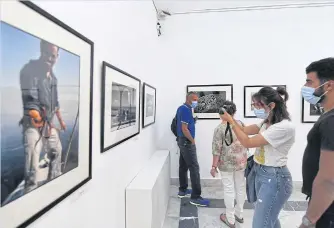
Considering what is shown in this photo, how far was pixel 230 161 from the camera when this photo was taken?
2.76 m

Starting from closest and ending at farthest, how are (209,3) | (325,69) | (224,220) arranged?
(325,69), (224,220), (209,3)

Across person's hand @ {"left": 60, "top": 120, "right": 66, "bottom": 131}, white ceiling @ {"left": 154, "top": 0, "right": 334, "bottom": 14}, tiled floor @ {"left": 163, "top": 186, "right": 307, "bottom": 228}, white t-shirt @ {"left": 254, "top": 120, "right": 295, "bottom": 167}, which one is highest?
white ceiling @ {"left": 154, "top": 0, "right": 334, "bottom": 14}

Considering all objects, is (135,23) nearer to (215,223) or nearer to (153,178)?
(153,178)

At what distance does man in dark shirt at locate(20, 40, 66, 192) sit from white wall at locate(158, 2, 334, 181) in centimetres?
346

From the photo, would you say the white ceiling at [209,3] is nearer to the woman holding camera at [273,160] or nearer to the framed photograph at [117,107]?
the framed photograph at [117,107]

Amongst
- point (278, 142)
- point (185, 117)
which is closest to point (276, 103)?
point (278, 142)

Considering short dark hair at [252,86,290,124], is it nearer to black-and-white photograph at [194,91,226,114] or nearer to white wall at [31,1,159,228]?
white wall at [31,1,159,228]

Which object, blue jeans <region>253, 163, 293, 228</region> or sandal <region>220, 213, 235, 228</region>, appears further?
sandal <region>220, 213, 235, 228</region>

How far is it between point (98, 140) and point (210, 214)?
2.41 meters

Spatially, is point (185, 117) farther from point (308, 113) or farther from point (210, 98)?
point (308, 113)

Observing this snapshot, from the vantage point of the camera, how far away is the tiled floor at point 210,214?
9.68ft

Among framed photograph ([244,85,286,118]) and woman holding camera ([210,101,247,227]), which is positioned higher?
framed photograph ([244,85,286,118])

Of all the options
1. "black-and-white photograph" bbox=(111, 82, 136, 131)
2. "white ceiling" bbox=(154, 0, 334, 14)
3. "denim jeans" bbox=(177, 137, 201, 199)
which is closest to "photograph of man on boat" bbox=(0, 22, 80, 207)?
"black-and-white photograph" bbox=(111, 82, 136, 131)

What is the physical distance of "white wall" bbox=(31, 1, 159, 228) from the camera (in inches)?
43.4
